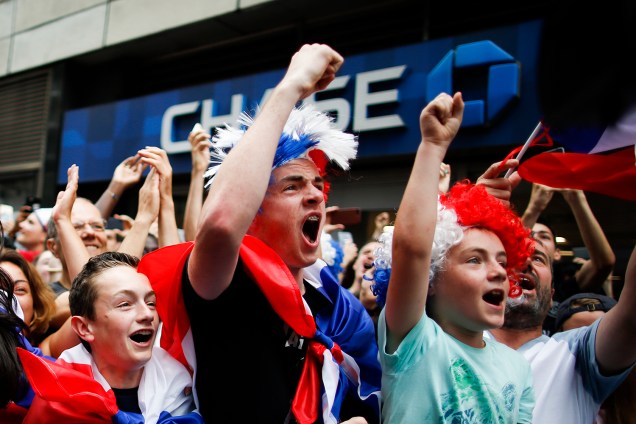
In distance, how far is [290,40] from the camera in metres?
9.22

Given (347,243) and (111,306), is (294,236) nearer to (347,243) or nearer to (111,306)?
(111,306)

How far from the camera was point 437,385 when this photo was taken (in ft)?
5.91

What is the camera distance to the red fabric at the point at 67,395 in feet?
5.80

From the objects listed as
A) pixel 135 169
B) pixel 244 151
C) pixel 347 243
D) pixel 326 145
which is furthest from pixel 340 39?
pixel 244 151

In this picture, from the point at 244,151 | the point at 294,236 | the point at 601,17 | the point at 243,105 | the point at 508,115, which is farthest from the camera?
the point at 243,105

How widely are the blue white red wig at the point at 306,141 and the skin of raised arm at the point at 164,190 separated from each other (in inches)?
24.2

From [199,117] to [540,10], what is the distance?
16.0 feet

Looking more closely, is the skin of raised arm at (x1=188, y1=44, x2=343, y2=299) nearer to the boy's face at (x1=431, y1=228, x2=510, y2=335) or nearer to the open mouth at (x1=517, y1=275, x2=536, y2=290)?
the boy's face at (x1=431, y1=228, x2=510, y2=335)

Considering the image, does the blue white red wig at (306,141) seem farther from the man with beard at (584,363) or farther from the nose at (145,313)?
the man with beard at (584,363)

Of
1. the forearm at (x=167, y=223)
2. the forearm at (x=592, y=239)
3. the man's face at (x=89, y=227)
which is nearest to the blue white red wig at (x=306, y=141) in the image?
the forearm at (x=167, y=223)

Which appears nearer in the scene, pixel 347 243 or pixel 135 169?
pixel 135 169

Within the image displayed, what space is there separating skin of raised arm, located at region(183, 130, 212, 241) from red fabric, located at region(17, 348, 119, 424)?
1055 millimetres

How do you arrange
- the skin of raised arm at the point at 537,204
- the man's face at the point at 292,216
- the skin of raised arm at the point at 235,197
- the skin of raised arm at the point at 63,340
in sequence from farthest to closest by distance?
the skin of raised arm at the point at 537,204, the skin of raised arm at the point at 63,340, the man's face at the point at 292,216, the skin of raised arm at the point at 235,197

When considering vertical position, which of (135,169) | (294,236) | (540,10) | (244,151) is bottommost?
(294,236)
